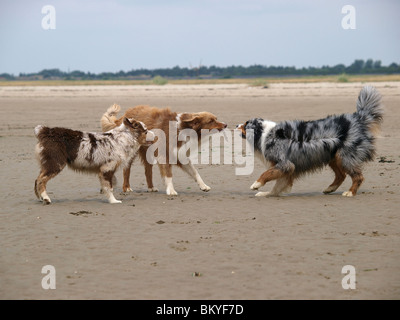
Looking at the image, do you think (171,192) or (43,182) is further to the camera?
(171,192)

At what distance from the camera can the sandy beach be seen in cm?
614

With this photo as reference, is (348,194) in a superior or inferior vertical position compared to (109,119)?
inferior

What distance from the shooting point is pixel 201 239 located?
7.98 meters

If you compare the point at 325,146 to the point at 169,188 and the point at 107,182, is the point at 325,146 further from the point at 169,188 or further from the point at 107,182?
the point at 107,182

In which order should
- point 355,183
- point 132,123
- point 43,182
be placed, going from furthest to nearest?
point 132,123 < point 355,183 < point 43,182

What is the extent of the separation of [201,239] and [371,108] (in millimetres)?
4559

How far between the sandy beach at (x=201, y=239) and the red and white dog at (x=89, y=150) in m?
0.46

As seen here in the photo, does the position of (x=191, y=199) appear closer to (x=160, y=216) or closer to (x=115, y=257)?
(x=160, y=216)

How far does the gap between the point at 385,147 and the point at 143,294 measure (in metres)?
12.1

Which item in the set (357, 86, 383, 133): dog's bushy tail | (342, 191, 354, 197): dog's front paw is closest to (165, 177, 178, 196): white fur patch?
(342, 191, 354, 197): dog's front paw

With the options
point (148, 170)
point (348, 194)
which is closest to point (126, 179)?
point (148, 170)

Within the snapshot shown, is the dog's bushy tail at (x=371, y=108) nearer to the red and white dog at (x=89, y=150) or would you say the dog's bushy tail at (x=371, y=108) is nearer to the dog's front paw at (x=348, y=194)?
the dog's front paw at (x=348, y=194)

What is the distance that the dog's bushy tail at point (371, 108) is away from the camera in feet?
36.0

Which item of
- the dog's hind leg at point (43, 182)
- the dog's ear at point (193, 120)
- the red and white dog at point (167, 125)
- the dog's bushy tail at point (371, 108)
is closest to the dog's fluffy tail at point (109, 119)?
the red and white dog at point (167, 125)
